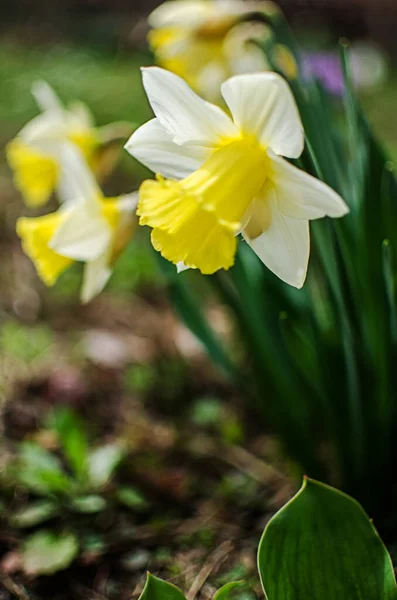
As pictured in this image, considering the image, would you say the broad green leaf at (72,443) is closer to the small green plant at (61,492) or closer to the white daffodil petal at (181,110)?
the small green plant at (61,492)

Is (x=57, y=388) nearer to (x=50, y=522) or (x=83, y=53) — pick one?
Answer: (x=50, y=522)

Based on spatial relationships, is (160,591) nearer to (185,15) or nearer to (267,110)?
(267,110)

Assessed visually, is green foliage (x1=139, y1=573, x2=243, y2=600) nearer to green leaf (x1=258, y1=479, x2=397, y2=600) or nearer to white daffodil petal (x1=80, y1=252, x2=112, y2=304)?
green leaf (x1=258, y1=479, x2=397, y2=600)

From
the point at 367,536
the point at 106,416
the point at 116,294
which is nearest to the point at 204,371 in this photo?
the point at 106,416

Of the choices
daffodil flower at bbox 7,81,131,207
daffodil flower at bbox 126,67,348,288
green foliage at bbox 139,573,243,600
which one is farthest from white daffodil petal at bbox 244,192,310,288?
daffodil flower at bbox 7,81,131,207

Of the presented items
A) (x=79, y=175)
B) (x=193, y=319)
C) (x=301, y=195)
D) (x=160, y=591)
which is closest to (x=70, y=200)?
(x=79, y=175)

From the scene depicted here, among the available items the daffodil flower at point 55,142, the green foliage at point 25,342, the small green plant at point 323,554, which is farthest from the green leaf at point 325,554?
the green foliage at point 25,342
